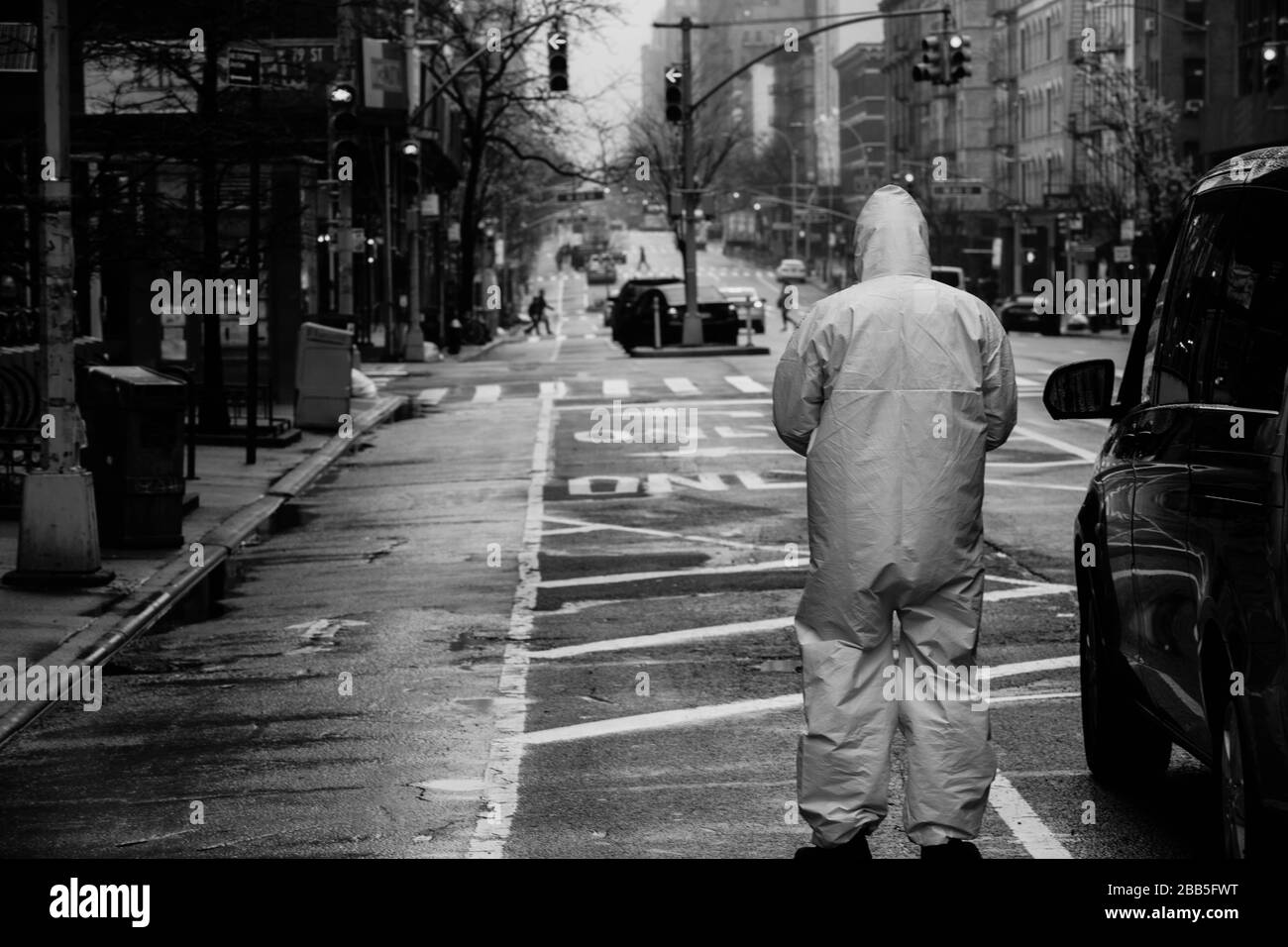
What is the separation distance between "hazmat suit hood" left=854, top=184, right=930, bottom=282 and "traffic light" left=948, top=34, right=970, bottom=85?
32366 mm

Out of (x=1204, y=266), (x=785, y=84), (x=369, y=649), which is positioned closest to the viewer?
(x=1204, y=266)

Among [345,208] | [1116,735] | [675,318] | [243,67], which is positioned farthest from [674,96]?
[1116,735]

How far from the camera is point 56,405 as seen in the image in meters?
13.3

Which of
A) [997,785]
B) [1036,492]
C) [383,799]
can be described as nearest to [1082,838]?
[997,785]

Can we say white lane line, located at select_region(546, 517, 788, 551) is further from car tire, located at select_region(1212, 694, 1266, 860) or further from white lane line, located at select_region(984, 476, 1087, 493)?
car tire, located at select_region(1212, 694, 1266, 860)

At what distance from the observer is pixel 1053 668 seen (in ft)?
34.0

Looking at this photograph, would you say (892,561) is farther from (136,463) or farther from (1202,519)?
(136,463)

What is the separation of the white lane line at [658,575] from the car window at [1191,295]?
6.88 meters

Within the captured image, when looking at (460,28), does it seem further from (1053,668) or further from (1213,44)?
(1053,668)

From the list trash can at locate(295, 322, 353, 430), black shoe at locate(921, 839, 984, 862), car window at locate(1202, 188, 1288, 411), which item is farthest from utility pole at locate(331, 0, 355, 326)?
black shoe at locate(921, 839, 984, 862)

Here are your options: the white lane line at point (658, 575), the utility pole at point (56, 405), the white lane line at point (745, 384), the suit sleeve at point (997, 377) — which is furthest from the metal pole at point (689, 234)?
the suit sleeve at point (997, 377)

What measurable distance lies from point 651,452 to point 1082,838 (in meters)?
16.6

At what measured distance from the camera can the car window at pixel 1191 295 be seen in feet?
20.8

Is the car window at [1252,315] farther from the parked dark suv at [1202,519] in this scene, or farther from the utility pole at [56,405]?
the utility pole at [56,405]
